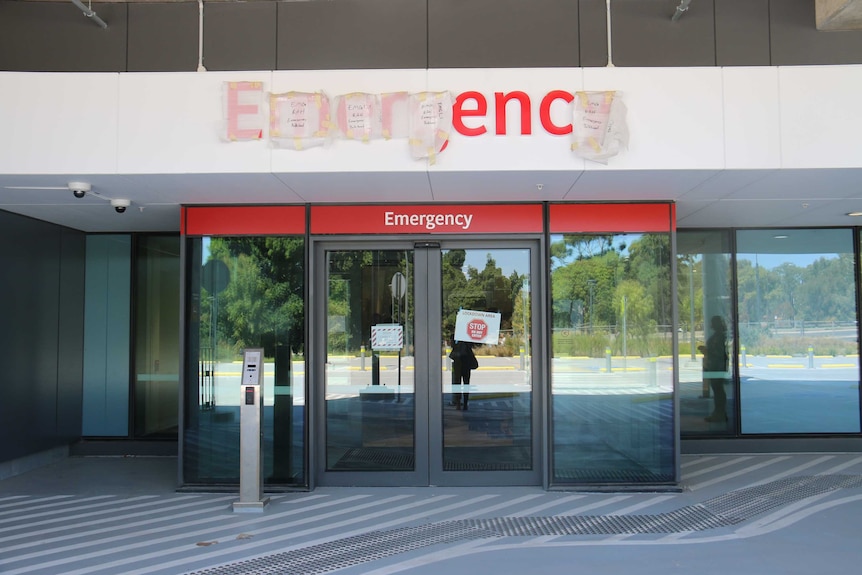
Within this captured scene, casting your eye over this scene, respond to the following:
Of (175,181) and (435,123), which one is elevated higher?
(435,123)

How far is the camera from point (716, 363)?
9219 mm

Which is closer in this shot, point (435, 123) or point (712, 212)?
point (435, 123)

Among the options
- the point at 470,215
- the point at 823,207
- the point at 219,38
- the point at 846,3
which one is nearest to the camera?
the point at 846,3

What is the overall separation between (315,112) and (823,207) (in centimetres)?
559

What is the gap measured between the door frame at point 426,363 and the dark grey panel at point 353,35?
183cm

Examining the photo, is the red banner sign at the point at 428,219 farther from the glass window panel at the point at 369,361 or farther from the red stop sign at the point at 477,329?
the red stop sign at the point at 477,329

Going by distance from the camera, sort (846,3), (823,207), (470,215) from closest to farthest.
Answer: (846,3) < (470,215) < (823,207)

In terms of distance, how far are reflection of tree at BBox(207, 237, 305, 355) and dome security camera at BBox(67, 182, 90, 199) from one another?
4.37ft

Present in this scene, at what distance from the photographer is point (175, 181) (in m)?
6.14

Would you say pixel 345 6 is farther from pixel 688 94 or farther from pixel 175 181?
pixel 688 94

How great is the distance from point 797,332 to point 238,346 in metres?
7.04

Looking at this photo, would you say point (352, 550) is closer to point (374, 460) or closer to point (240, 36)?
point (374, 460)

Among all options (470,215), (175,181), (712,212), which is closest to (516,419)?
(470,215)

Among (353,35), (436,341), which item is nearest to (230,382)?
(436,341)
